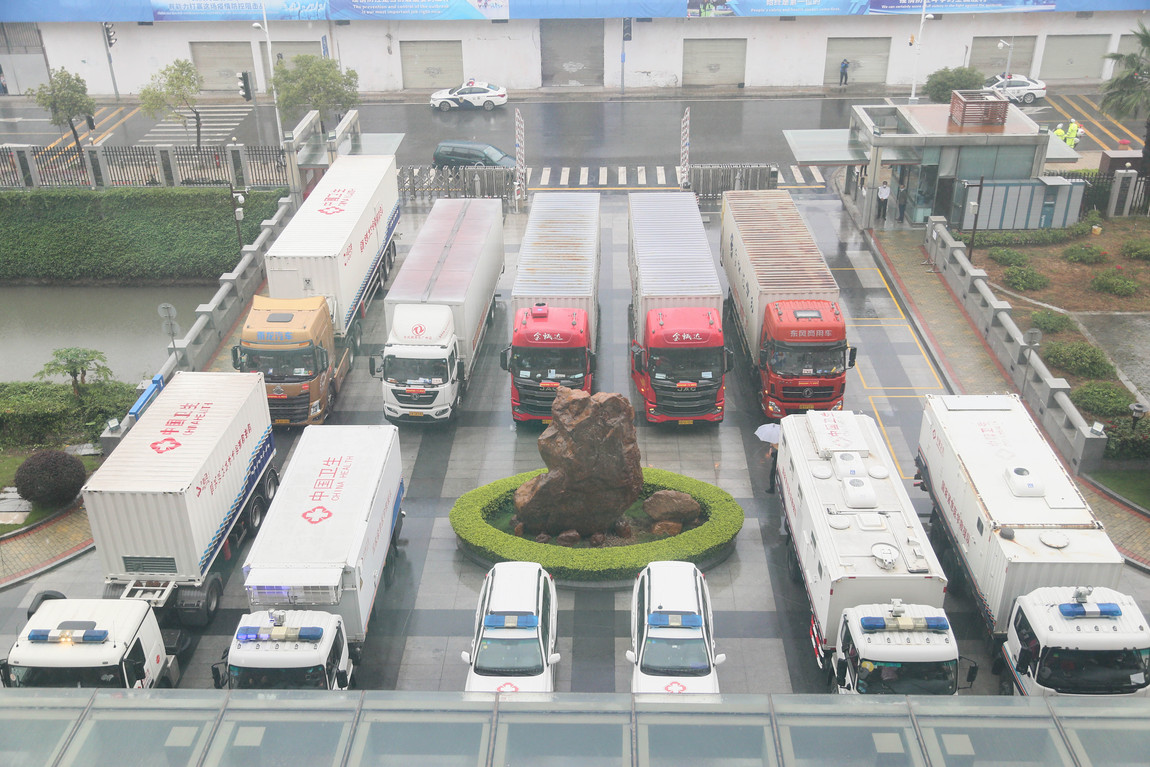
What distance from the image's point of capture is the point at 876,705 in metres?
15.2

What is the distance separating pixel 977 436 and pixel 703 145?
35512 mm

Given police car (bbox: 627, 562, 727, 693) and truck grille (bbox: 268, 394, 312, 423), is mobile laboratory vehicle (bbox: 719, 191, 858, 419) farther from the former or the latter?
truck grille (bbox: 268, 394, 312, 423)

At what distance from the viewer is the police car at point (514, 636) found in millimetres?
20531

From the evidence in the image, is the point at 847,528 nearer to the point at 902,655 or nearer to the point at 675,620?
the point at 902,655

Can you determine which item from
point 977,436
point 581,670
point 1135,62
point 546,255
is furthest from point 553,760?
point 1135,62

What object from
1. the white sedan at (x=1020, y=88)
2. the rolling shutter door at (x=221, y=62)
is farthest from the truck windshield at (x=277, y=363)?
the white sedan at (x=1020, y=88)

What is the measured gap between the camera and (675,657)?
20734mm

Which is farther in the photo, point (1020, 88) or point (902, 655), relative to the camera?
point (1020, 88)

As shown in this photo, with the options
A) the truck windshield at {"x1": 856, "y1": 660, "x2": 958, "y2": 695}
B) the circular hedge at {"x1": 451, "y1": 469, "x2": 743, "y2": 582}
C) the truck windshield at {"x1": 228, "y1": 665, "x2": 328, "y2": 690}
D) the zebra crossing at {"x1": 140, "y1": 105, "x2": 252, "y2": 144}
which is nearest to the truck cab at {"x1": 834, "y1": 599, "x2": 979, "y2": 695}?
the truck windshield at {"x1": 856, "y1": 660, "x2": 958, "y2": 695}

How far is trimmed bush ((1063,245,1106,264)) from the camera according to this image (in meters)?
41.0

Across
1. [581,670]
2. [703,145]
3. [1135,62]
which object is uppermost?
[1135,62]

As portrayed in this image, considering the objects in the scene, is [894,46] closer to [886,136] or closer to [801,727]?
[886,136]

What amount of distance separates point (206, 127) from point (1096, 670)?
5611 cm

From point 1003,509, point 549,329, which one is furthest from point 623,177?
point 1003,509
